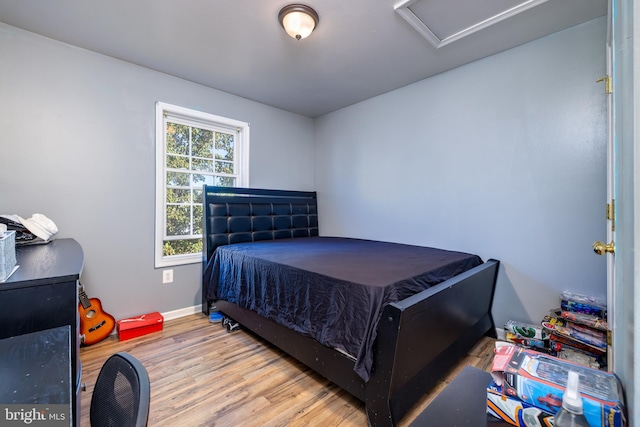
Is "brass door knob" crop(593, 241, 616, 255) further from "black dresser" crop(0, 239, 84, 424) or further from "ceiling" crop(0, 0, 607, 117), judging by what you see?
"black dresser" crop(0, 239, 84, 424)

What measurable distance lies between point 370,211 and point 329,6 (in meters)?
2.18

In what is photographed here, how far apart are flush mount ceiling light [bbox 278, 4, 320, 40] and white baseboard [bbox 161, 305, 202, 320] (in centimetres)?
282

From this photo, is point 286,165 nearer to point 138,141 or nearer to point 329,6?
point 138,141

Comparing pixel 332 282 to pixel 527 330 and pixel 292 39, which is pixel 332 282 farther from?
pixel 292 39

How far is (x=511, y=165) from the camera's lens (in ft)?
7.58

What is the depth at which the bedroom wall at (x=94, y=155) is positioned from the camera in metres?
2.09

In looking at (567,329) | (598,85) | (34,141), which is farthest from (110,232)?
(598,85)

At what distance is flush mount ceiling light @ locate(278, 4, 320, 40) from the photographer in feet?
5.93

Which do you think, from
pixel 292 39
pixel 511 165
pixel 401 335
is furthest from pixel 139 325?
pixel 511 165

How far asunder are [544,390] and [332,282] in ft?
3.72

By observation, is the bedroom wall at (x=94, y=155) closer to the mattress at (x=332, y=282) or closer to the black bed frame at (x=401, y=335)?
the black bed frame at (x=401, y=335)

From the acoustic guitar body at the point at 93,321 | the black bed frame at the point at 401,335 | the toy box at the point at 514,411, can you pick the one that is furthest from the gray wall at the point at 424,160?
the toy box at the point at 514,411

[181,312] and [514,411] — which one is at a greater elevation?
[514,411]

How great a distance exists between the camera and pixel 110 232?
2479 millimetres
